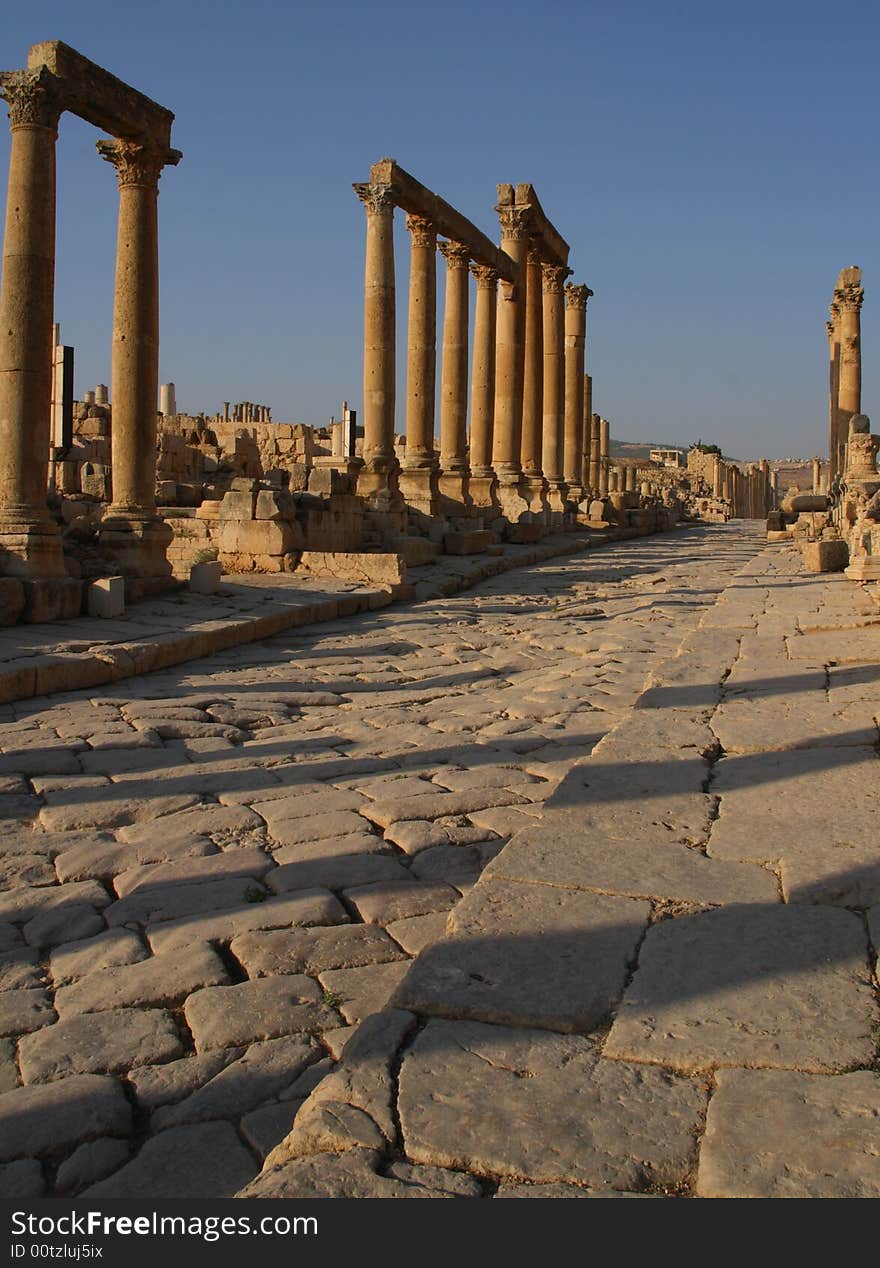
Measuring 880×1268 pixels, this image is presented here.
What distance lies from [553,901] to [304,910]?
3.35 ft

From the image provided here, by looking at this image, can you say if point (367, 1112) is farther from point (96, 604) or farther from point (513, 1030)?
point (96, 604)

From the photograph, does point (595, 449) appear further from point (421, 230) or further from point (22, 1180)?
point (22, 1180)

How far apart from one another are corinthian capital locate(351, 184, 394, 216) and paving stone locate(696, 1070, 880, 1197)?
20172mm

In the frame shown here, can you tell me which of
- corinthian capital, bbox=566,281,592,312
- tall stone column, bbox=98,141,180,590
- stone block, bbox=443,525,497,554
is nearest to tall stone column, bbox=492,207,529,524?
stone block, bbox=443,525,497,554

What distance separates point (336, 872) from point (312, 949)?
693mm

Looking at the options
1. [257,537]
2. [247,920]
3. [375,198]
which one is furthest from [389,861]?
[375,198]

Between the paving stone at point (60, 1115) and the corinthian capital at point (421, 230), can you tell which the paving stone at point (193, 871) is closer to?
the paving stone at point (60, 1115)

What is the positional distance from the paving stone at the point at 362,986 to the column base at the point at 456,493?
20660 mm

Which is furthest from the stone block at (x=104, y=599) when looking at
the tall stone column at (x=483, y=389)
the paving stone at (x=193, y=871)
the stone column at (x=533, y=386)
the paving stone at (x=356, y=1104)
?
the stone column at (x=533, y=386)

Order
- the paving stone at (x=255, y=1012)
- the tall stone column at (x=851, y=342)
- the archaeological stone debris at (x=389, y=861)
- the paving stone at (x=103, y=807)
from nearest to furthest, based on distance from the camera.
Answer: the archaeological stone debris at (x=389, y=861) → the paving stone at (x=255, y=1012) → the paving stone at (x=103, y=807) → the tall stone column at (x=851, y=342)

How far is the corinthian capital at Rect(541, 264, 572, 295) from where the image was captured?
31578 millimetres

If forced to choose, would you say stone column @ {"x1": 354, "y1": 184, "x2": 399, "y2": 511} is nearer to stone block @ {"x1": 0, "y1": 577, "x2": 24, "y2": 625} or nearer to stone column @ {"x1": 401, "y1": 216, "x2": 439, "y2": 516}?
stone column @ {"x1": 401, "y1": 216, "x2": 439, "y2": 516}

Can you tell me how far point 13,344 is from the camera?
1148 cm

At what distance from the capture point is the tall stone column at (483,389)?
2695 cm
